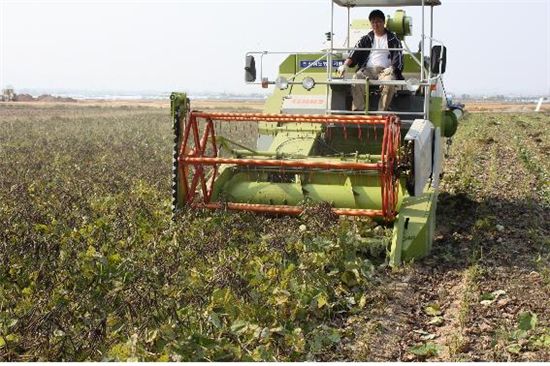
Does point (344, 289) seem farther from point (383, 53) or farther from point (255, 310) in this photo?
point (383, 53)

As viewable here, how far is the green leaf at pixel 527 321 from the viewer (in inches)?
181

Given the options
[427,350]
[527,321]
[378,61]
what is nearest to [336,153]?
[378,61]

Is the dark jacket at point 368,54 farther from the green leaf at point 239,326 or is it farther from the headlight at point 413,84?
the green leaf at point 239,326

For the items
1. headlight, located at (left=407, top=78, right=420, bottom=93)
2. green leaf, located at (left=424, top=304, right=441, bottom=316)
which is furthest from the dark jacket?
green leaf, located at (left=424, top=304, right=441, bottom=316)

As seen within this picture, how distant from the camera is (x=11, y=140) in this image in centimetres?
1819

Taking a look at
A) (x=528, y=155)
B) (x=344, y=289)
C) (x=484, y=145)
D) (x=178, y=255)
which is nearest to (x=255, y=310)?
(x=344, y=289)

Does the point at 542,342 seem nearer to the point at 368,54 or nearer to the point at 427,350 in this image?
the point at 427,350

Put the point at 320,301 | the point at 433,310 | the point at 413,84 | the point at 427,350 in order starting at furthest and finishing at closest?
1. the point at 413,84
2. the point at 433,310
3. the point at 320,301
4. the point at 427,350

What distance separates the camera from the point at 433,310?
201 inches

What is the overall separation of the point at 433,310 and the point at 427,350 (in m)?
0.88

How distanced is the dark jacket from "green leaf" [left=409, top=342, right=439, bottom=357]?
4003mm

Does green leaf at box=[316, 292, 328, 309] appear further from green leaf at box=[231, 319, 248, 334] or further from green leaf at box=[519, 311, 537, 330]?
green leaf at box=[519, 311, 537, 330]

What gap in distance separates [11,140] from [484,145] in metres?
11.8

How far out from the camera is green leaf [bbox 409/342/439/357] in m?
4.25
